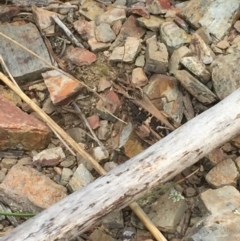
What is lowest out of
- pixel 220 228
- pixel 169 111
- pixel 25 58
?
pixel 220 228

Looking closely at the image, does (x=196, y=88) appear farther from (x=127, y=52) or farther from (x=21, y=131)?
(x=21, y=131)

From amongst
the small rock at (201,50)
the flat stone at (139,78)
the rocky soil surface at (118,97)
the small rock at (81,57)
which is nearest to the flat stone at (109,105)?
the rocky soil surface at (118,97)

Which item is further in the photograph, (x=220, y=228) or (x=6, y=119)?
(x=6, y=119)

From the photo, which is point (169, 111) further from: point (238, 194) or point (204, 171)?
point (238, 194)

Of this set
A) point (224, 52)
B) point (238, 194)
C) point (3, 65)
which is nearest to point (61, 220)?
point (238, 194)

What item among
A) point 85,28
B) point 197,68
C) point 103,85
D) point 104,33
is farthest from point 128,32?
point 197,68

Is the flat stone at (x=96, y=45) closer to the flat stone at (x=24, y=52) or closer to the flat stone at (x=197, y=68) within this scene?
the flat stone at (x=24, y=52)

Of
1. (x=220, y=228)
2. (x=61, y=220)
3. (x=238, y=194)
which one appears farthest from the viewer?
(x=238, y=194)
